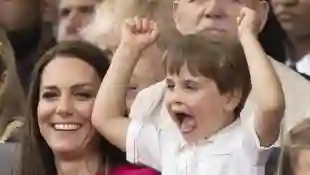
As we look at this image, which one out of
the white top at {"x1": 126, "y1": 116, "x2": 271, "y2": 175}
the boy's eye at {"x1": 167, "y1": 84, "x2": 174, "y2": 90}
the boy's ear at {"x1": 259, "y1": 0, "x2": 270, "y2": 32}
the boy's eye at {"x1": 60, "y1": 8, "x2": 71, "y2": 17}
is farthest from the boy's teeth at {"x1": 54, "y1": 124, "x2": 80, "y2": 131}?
the boy's eye at {"x1": 60, "y1": 8, "x2": 71, "y2": 17}

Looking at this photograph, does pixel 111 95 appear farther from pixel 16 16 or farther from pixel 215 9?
pixel 16 16

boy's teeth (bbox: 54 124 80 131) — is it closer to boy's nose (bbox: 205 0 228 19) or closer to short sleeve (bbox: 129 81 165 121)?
short sleeve (bbox: 129 81 165 121)

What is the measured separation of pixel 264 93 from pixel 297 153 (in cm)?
14

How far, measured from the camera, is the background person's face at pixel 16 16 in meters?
2.09

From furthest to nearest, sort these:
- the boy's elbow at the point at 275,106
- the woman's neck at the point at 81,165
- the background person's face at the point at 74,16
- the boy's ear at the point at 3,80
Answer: the background person's face at the point at 74,16
the boy's ear at the point at 3,80
the woman's neck at the point at 81,165
the boy's elbow at the point at 275,106

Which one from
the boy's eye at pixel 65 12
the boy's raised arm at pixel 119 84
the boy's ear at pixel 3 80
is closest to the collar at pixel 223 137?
the boy's raised arm at pixel 119 84

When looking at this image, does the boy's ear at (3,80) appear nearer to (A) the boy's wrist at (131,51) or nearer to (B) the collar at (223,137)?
(A) the boy's wrist at (131,51)

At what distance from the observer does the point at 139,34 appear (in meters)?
1.57

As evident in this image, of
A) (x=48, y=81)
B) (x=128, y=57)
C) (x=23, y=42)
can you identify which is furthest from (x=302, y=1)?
(x=23, y=42)

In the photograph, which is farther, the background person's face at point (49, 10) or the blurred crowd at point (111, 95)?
the background person's face at point (49, 10)

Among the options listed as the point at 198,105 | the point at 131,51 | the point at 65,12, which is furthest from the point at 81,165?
the point at 65,12

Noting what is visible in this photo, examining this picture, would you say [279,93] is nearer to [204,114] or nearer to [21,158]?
[204,114]

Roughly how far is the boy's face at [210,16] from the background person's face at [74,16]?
1.41 feet

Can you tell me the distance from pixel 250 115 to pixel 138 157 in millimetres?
268
